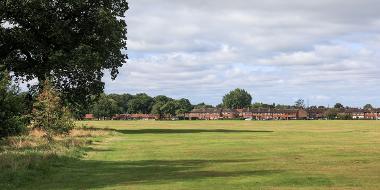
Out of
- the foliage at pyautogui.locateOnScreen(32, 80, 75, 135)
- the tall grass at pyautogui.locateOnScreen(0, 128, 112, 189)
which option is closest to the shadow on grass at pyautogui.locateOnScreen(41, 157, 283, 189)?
the tall grass at pyautogui.locateOnScreen(0, 128, 112, 189)

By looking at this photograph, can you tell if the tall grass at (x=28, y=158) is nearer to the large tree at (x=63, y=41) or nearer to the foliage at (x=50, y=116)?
the foliage at (x=50, y=116)

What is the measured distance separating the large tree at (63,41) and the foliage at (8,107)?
1129 inches

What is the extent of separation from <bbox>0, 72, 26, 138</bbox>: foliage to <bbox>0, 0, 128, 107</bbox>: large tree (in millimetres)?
28665

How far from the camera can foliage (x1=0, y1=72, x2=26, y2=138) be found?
2275cm

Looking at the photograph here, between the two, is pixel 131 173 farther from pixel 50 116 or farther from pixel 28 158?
pixel 50 116

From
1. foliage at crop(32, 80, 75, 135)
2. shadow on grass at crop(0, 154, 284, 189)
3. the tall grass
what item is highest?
foliage at crop(32, 80, 75, 135)

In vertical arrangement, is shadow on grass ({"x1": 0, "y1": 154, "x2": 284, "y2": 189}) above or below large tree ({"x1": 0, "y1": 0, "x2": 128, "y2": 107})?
below

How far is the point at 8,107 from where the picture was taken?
75.2ft

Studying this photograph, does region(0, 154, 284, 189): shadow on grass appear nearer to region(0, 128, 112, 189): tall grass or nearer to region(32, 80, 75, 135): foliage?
region(0, 128, 112, 189): tall grass

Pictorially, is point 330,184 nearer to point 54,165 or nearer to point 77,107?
point 54,165

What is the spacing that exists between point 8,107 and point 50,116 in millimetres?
17236

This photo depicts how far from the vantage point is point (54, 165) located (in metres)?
23.3

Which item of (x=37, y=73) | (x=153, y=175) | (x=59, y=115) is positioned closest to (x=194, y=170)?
(x=153, y=175)

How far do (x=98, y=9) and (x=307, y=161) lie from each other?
3671 cm
